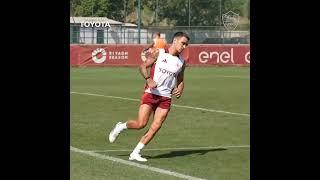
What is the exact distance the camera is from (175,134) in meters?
16.3

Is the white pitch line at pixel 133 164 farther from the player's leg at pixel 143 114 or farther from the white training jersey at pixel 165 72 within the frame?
the white training jersey at pixel 165 72

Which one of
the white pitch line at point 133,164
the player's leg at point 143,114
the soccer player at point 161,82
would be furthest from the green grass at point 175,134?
the soccer player at point 161,82

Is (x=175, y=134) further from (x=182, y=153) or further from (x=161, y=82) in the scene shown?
(x=161, y=82)

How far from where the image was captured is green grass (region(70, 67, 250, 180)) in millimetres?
11477

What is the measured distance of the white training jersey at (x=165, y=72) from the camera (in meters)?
13.0

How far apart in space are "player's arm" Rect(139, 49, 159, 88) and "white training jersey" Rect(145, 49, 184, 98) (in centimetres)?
10

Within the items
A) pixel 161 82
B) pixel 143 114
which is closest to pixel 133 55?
pixel 143 114

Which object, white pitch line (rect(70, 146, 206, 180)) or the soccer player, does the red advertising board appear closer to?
white pitch line (rect(70, 146, 206, 180))

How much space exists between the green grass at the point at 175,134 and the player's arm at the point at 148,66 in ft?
3.53

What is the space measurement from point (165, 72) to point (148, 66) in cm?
32
